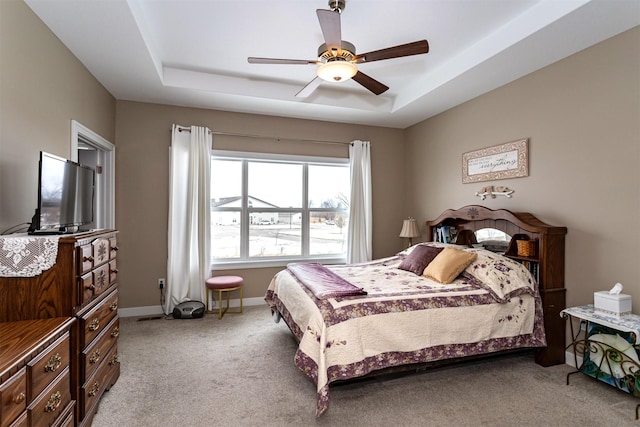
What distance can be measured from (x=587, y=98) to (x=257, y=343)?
3.81 meters

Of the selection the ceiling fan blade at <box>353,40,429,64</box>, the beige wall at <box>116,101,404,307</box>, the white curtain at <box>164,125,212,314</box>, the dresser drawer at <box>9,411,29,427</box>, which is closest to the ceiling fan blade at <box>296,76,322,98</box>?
the ceiling fan blade at <box>353,40,429,64</box>

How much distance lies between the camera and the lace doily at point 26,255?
168cm

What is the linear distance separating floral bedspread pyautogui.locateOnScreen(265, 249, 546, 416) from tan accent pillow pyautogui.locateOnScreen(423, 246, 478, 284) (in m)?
0.07

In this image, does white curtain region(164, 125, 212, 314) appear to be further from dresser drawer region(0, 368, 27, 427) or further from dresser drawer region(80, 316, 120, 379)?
dresser drawer region(0, 368, 27, 427)

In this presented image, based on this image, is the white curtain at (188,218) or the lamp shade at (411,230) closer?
the white curtain at (188,218)

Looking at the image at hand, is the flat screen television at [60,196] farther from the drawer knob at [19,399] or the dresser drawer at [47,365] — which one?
the drawer knob at [19,399]

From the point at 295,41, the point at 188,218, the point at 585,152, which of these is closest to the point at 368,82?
the point at 295,41

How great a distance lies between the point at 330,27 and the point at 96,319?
2.45 metres

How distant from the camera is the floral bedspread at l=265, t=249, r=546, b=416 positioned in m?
2.26

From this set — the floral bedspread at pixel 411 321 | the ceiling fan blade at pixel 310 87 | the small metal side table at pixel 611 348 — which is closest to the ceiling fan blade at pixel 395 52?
the ceiling fan blade at pixel 310 87

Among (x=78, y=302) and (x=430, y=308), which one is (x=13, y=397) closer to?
(x=78, y=302)

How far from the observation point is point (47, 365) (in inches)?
61.3

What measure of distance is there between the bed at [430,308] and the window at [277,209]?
1458 mm

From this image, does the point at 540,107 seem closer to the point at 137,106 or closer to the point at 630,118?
the point at 630,118
